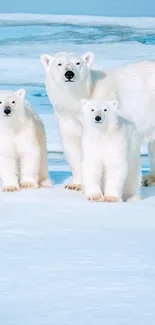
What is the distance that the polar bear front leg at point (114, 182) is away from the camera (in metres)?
6.08

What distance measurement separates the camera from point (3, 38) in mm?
16500

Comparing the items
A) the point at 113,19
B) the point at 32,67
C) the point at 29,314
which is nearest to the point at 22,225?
the point at 29,314

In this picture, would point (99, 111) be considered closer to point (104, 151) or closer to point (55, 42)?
point (104, 151)

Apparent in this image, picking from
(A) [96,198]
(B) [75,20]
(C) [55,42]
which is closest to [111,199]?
(A) [96,198]

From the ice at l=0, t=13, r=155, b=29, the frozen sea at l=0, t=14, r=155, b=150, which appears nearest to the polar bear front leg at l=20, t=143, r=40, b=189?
the frozen sea at l=0, t=14, r=155, b=150

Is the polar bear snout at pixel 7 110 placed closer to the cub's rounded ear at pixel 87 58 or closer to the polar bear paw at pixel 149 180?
the cub's rounded ear at pixel 87 58

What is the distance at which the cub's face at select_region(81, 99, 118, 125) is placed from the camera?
604 cm

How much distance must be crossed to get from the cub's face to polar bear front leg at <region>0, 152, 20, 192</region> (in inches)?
27.2

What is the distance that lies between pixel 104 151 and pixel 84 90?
595mm

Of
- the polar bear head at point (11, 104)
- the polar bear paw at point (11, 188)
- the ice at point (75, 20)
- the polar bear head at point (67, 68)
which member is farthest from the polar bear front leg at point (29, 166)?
the ice at point (75, 20)

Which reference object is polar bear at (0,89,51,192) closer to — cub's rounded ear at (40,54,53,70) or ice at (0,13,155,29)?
cub's rounded ear at (40,54,53,70)

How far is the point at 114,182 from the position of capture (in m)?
6.11

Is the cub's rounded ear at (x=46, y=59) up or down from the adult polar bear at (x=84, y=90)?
up

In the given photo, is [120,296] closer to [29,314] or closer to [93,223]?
[29,314]
